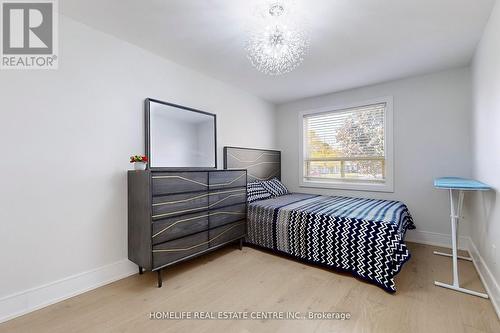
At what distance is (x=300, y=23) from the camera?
6.49ft

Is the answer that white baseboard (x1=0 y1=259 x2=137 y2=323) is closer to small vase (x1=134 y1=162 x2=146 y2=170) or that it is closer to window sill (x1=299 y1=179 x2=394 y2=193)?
small vase (x1=134 y1=162 x2=146 y2=170)

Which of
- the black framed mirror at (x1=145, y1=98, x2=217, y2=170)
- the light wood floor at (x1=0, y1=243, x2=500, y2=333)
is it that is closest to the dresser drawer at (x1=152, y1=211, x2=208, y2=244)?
the light wood floor at (x1=0, y1=243, x2=500, y2=333)

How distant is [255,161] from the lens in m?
3.96

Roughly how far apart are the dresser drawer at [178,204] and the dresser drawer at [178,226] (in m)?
0.05

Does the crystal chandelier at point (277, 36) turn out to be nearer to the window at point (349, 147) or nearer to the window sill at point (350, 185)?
the window at point (349, 147)

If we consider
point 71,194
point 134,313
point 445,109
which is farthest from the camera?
point 445,109

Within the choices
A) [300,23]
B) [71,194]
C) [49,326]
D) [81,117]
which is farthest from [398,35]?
[49,326]

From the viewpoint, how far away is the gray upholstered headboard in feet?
11.4

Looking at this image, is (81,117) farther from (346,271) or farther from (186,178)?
(346,271)

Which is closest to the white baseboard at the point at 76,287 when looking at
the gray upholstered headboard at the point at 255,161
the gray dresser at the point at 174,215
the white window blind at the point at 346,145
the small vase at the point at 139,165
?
the gray dresser at the point at 174,215

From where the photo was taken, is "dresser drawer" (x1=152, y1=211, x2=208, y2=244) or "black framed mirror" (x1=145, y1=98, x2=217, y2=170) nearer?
"dresser drawer" (x1=152, y1=211, x2=208, y2=244)

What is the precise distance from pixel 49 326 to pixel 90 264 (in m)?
0.54

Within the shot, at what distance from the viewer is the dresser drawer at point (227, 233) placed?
2.59 metres

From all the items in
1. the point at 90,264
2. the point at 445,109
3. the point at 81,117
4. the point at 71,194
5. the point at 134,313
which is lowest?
the point at 134,313
